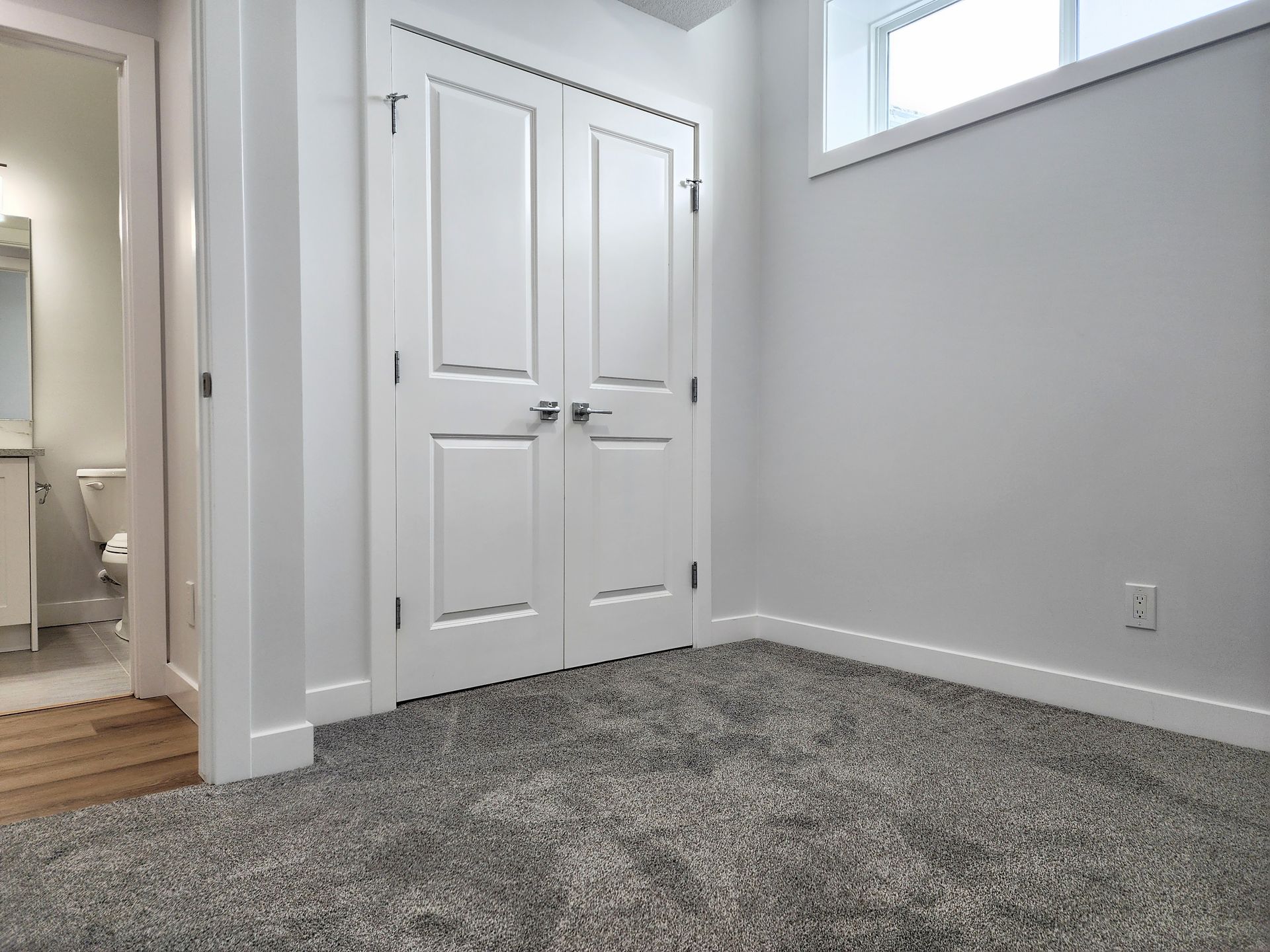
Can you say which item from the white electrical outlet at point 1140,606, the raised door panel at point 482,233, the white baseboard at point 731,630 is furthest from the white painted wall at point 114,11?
the white electrical outlet at point 1140,606

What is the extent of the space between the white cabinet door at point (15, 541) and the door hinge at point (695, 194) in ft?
9.48

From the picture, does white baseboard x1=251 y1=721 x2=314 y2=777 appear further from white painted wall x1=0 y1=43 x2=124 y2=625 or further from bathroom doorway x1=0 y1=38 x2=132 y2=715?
white painted wall x1=0 y1=43 x2=124 y2=625

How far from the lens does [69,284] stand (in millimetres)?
3623

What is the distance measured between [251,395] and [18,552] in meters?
2.22

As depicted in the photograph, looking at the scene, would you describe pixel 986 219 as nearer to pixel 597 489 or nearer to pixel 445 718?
pixel 597 489

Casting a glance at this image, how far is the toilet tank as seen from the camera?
11.5ft

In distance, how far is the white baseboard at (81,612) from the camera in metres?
3.54

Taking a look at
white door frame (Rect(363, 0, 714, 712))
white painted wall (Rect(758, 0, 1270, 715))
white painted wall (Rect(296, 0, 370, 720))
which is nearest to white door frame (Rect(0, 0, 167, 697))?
white painted wall (Rect(296, 0, 370, 720))

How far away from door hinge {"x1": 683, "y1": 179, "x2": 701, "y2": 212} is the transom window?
52 centimetres

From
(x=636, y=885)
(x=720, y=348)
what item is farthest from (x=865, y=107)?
(x=636, y=885)

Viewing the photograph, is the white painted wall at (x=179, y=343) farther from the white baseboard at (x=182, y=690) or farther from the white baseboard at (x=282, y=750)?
the white baseboard at (x=282, y=750)

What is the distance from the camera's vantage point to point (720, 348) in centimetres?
313

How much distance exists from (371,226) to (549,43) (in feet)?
3.15

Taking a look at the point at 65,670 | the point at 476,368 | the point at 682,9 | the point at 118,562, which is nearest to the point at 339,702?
the point at 476,368
